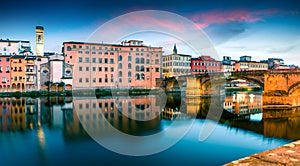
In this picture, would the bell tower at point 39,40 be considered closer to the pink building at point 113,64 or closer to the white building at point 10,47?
the white building at point 10,47

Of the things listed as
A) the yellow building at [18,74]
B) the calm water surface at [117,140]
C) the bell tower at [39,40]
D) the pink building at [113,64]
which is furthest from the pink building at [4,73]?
the calm water surface at [117,140]

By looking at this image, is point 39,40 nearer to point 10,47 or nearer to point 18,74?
point 10,47

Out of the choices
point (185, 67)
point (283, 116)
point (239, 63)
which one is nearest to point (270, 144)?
point (283, 116)

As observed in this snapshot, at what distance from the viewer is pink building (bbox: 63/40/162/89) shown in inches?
2004

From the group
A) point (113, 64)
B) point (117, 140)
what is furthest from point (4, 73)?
point (117, 140)

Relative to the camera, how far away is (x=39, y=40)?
180 feet

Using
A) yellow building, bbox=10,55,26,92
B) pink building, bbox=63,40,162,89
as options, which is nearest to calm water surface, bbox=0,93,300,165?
yellow building, bbox=10,55,26,92

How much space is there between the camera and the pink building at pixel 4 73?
4602cm

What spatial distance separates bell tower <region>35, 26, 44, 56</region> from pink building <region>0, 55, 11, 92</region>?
26.9ft

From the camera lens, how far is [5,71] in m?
46.3

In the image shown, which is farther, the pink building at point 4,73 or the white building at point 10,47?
the white building at point 10,47

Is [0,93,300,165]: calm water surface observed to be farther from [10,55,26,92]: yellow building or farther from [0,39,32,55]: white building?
[0,39,32,55]: white building

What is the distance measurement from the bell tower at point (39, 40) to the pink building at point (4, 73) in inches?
323

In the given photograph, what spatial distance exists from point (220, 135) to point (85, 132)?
28.7ft
